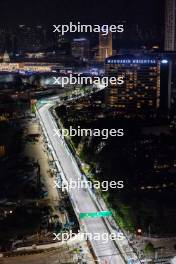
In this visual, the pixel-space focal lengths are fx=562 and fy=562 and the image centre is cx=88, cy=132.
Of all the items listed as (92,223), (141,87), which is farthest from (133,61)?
(92,223)

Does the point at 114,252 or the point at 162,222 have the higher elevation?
the point at 114,252

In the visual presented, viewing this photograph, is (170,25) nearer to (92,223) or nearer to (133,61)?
(133,61)

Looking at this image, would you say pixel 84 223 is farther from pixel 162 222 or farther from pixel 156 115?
pixel 156 115

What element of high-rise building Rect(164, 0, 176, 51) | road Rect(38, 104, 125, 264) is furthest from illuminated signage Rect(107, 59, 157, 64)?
road Rect(38, 104, 125, 264)

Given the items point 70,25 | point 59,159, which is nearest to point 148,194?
point 59,159

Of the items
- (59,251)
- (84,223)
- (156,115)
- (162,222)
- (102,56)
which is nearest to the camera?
(84,223)
